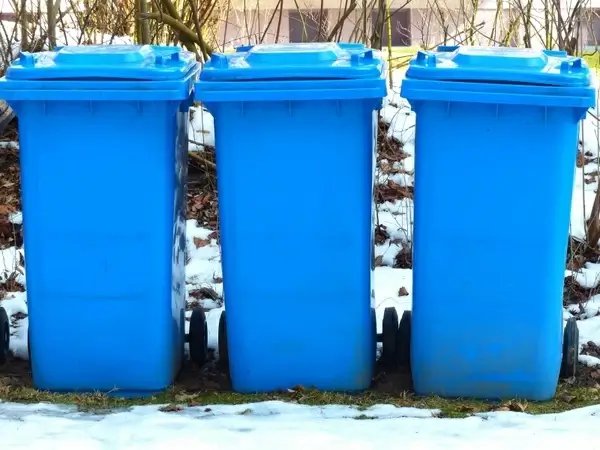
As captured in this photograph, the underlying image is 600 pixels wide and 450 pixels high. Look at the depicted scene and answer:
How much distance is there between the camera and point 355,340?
3.85 m

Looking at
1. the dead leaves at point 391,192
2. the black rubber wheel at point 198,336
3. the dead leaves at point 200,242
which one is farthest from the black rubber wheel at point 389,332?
the dead leaves at point 391,192

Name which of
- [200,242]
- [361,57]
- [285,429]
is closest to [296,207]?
[361,57]

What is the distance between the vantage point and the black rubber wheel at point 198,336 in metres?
4.18

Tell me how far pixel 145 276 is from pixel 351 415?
1021 mm

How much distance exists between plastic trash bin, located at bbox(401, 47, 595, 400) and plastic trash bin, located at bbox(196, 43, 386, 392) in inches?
9.4

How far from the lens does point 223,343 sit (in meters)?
4.18

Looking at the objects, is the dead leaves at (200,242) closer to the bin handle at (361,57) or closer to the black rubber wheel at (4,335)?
the black rubber wheel at (4,335)

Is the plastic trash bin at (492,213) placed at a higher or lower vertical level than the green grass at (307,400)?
higher

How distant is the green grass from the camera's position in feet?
12.3

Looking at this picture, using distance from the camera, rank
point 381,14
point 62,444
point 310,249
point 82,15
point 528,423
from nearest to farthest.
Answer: point 62,444 → point 528,423 → point 310,249 → point 381,14 → point 82,15

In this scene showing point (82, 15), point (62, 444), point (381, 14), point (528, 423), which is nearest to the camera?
point (62, 444)

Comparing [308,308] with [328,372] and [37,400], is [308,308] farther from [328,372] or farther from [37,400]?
[37,400]

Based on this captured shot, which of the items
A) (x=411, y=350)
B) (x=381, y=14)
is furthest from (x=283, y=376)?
(x=381, y=14)

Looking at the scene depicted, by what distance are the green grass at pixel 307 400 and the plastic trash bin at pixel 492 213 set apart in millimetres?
80
